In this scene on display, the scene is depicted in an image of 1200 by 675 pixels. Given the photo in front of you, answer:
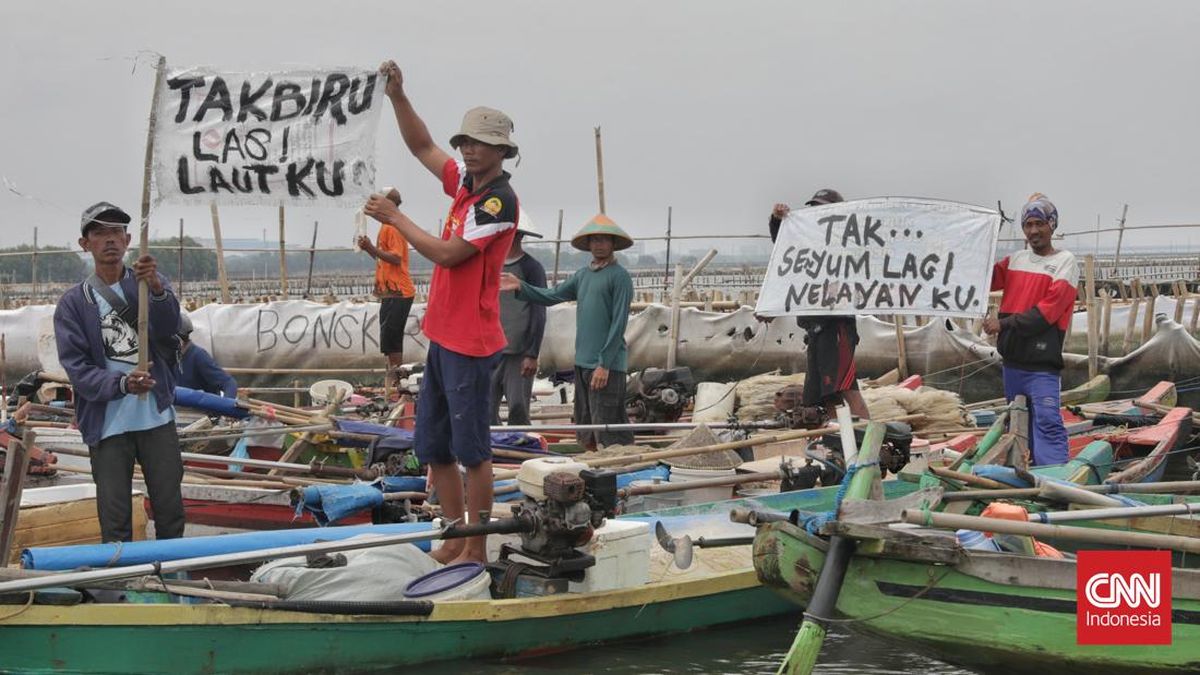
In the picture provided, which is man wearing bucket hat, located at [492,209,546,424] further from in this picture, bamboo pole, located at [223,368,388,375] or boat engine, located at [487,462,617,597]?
bamboo pole, located at [223,368,388,375]

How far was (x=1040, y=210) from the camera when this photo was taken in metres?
9.22

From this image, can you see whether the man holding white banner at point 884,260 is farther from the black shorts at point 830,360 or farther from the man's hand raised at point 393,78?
the man's hand raised at point 393,78

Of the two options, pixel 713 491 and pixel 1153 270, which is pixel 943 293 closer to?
pixel 713 491

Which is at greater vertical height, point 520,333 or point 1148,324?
point 1148,324

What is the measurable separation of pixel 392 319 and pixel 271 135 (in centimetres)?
646

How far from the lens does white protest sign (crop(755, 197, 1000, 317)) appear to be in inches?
372

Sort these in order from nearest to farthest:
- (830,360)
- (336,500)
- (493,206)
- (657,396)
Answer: (493,206) → (336,500) → (830,360) → (657,396)

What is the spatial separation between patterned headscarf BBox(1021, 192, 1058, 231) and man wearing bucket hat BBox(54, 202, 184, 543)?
18.4 feet

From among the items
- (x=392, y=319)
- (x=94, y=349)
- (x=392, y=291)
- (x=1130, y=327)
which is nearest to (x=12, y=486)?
(x=94, y=349)

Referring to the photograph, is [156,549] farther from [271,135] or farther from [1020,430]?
[1020,430]

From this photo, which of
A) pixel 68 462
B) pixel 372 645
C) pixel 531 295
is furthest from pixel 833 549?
pixel 68 462

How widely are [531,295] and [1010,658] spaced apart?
5.22 m

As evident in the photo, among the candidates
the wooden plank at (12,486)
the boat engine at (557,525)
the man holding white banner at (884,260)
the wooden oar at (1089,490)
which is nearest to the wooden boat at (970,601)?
the boat engine at (557,525)

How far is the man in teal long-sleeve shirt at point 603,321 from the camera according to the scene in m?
10.5
